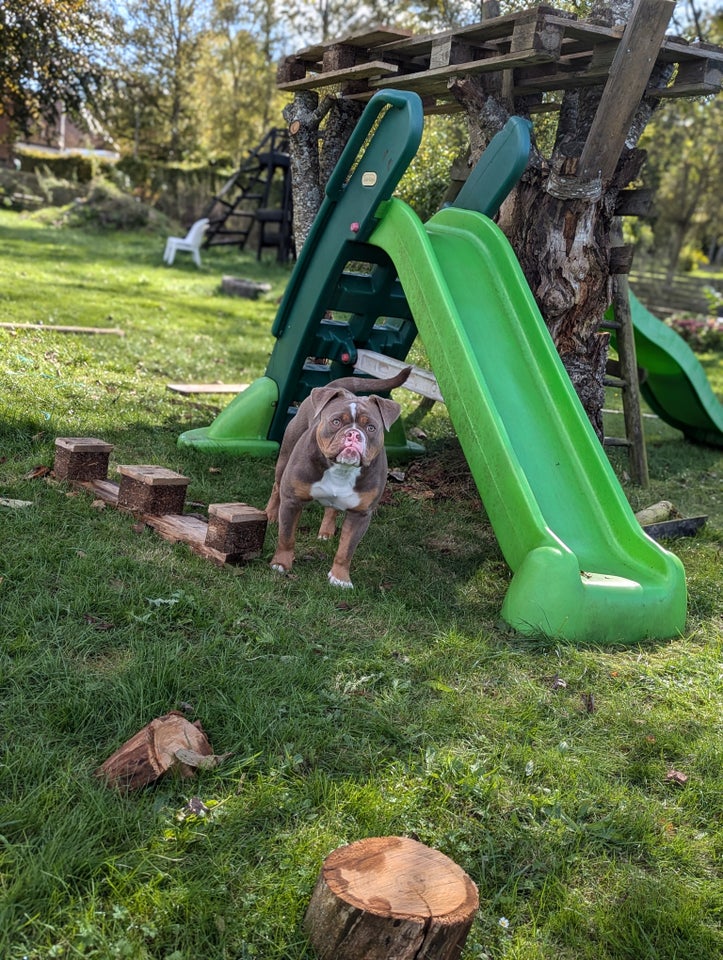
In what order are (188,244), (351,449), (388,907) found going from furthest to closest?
(188,244), (351,449), (388,907)

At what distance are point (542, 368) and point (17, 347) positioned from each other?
16.1 feet

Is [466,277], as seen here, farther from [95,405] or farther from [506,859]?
[506,859]

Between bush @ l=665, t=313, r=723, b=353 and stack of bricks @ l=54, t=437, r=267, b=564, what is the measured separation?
16.1 metres

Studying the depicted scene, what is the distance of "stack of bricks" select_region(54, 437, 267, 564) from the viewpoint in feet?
14.3

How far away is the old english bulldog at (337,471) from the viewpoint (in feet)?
13.8

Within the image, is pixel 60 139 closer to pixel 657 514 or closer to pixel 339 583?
pixel 657 514

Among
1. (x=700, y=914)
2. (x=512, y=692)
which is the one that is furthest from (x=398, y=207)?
(x=700, y=914)

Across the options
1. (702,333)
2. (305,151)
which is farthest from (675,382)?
(702,333)

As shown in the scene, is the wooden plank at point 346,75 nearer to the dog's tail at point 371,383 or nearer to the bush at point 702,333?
the dog's tail at point 371,383

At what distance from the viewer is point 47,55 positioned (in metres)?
18.8

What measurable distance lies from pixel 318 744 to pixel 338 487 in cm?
162

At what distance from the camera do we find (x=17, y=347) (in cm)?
782

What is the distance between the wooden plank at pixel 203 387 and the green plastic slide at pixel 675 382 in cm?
408

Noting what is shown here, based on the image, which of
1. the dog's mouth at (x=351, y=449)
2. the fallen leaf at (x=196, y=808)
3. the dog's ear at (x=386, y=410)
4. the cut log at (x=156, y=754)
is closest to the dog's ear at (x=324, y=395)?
the dog's ear at (x=386, y=410)
